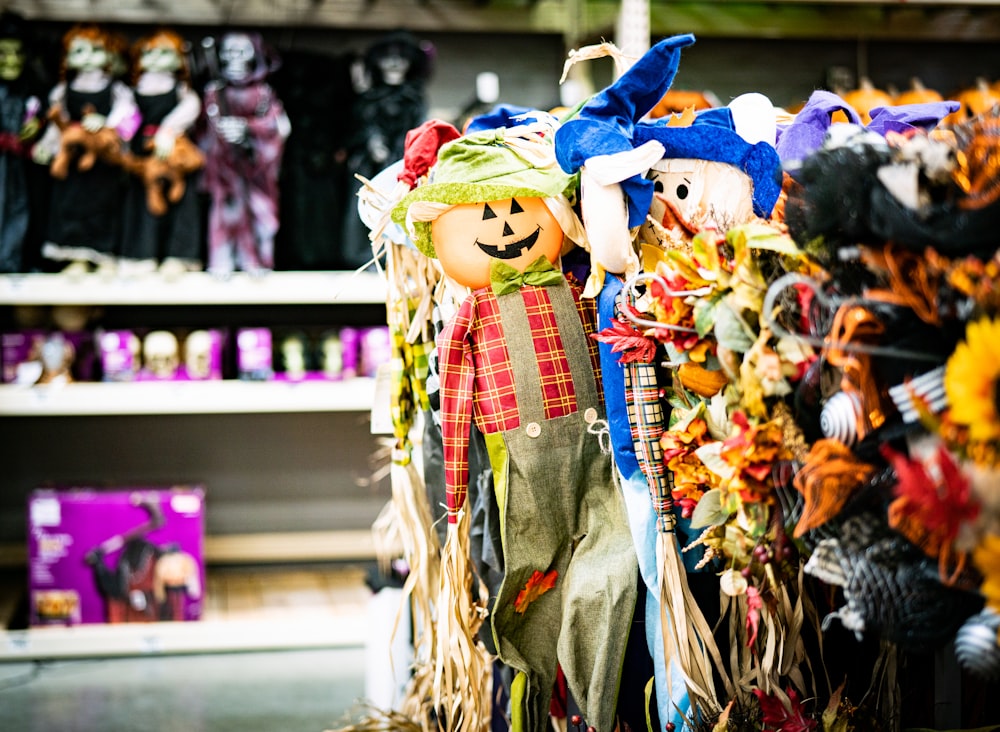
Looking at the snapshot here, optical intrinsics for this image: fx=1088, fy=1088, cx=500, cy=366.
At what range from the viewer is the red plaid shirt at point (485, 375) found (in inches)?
53.2

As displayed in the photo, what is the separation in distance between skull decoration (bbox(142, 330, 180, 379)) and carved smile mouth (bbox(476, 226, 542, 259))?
150 centimetres

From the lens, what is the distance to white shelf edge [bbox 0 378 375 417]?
8.31ft

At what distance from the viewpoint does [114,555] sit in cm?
252

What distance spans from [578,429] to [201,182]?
5.36 ft

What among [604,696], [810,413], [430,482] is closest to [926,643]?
[810,413]

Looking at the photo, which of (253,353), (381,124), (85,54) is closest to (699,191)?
(381,124)

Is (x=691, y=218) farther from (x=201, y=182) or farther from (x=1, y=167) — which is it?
(x=1, y=167)

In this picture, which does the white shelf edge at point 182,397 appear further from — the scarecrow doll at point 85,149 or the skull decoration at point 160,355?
the scarecrow doll at point 85,149

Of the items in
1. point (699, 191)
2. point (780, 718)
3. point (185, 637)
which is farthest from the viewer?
point (185, 637)

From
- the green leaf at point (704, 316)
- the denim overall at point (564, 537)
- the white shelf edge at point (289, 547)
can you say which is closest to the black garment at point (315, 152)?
the white shelf edge at point (289, 547)

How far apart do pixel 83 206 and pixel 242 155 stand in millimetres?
398

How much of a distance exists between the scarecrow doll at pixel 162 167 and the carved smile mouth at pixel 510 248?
4.81 feet

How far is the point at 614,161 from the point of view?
123 centimetres

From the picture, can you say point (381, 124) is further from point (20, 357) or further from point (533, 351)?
point (533, 351)
